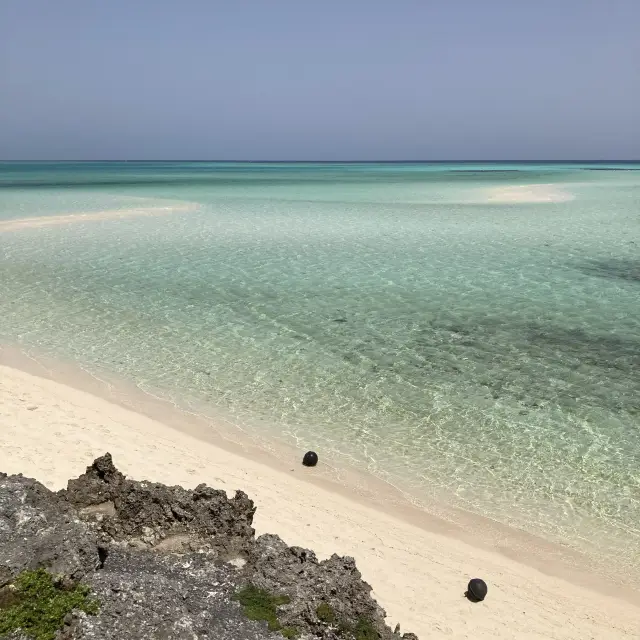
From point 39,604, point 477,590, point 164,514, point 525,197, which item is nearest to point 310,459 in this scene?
point 477,590

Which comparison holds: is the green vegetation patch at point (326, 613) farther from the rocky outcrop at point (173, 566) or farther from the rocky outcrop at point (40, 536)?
the rocky outcrop at point (40, 536)

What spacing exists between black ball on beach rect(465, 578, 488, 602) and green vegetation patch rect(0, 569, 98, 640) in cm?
360

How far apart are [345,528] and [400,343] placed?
6562 mm

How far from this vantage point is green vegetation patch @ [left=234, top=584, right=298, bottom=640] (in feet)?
13.7

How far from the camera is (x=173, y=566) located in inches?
185

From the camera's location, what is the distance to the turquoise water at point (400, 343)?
330 inches

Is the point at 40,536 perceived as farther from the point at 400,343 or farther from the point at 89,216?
the point at 89,216

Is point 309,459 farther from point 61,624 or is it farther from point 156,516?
point 61,624

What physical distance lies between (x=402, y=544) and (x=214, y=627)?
321 centimetres

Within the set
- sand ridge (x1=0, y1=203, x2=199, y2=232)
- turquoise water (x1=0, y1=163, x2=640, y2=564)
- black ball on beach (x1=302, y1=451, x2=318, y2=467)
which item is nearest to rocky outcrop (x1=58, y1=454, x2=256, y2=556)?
black ball on beach (x1=302, y1=451, x2=318, y2=467)

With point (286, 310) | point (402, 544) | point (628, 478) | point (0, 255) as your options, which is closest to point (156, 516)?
point (402, 544)

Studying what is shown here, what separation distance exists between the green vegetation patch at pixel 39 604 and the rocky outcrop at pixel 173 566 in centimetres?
7

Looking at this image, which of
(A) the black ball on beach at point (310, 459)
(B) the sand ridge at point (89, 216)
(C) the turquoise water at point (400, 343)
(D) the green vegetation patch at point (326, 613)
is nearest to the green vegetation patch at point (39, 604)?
(D) the green vegetation patch at point (326, 613)

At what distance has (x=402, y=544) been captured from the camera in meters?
6.84
